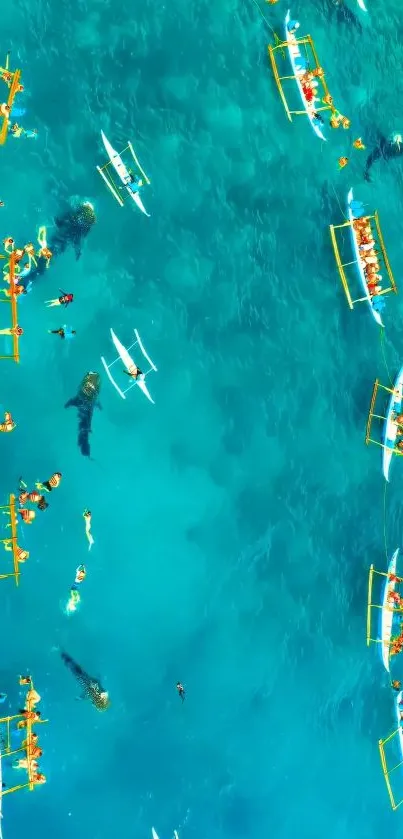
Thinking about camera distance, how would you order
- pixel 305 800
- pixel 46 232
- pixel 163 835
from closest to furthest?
pixel 46 232 → pixel 163 835 → pixel 305 800

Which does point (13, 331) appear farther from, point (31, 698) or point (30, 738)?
point (30, 738)

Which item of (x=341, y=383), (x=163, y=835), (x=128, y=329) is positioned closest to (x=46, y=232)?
(x=128, y=329)

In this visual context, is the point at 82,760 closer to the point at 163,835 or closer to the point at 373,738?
the point at 163,835

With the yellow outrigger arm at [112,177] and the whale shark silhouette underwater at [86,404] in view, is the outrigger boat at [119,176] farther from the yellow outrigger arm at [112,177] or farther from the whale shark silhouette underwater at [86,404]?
the whale shark silhouette underwater at [86,404]

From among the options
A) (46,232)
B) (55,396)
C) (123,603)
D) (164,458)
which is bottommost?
(123,603)

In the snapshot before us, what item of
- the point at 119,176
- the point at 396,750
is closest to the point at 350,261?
the point at 119,176
